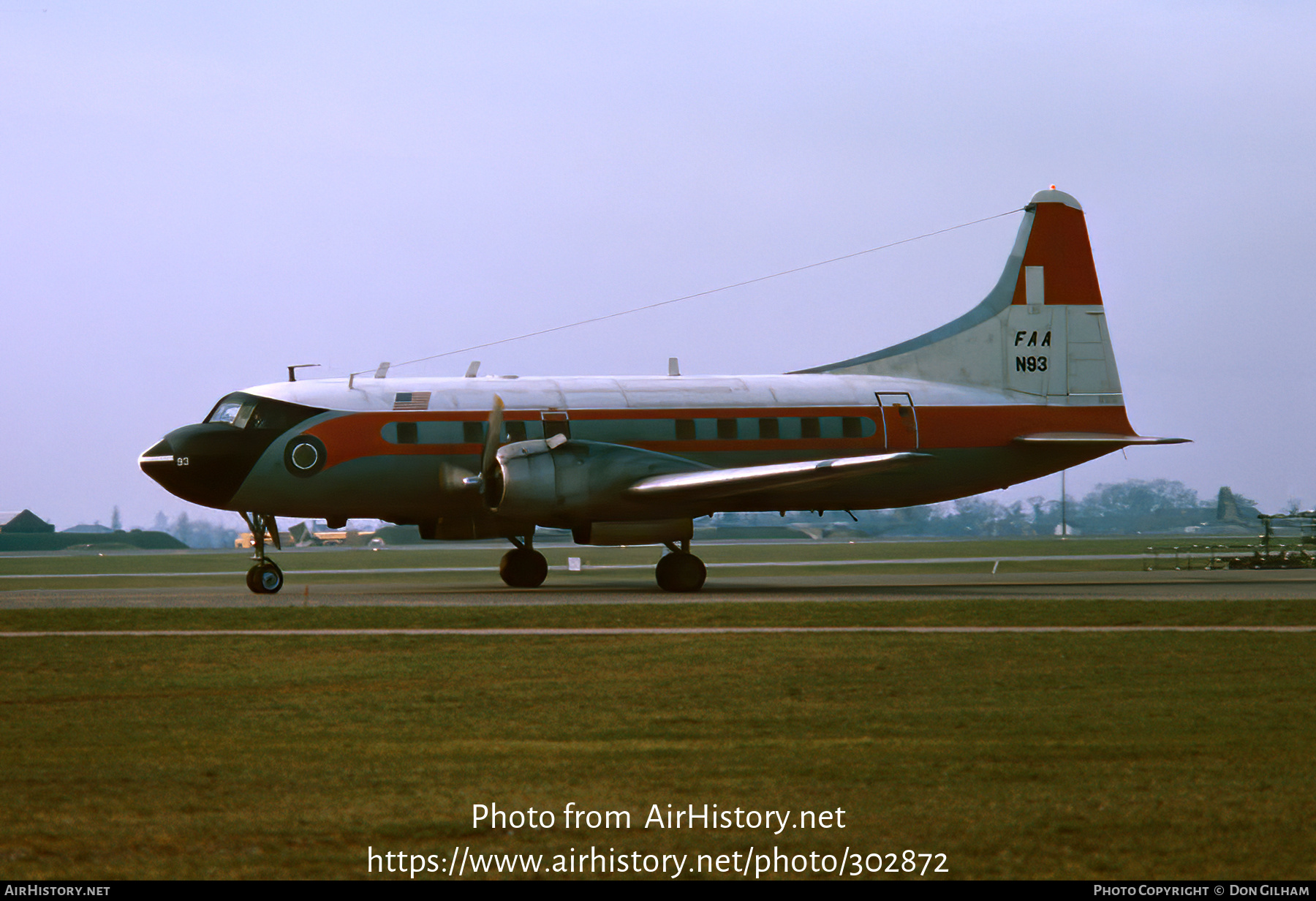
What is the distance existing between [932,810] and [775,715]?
4.40 meters

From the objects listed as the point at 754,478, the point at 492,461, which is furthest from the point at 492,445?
the point at 754,478

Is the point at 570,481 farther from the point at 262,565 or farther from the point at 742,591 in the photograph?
the point at 262,565

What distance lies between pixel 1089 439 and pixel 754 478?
10386mm

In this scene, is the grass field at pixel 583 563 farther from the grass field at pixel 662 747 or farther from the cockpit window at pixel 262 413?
the grass field at pixel 662 747

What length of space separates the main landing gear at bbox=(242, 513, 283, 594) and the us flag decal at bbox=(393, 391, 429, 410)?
3823 millimetres

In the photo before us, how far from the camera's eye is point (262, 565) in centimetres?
3019

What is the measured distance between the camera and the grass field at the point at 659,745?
8156 mm

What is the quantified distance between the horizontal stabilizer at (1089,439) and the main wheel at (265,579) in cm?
1825

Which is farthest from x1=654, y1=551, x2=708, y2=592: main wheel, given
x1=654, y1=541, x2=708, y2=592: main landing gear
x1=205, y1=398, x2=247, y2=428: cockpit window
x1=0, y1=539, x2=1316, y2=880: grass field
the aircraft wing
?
x1=205, y1=398, x2=247, y2=428: cockpit window

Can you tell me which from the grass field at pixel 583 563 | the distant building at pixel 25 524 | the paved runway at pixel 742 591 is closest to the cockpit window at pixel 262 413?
the paved runway at pixel 742 591

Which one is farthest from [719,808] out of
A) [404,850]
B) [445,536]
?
[445,536]

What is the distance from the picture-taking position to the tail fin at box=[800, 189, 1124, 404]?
3422 cm

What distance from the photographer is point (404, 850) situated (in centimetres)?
804
